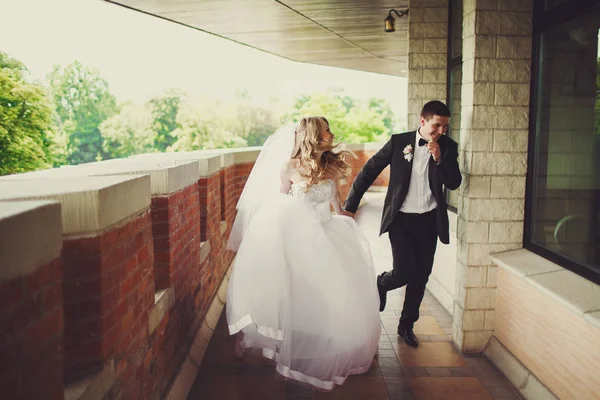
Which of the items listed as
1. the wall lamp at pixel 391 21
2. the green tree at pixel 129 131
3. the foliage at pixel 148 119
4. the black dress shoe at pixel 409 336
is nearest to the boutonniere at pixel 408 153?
the black dress shoe at pixel 409 336

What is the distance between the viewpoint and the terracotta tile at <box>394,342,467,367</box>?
386cm

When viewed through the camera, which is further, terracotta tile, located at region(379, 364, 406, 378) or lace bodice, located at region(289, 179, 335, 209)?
lace bodice, located at region(289, 179, 335, 209)

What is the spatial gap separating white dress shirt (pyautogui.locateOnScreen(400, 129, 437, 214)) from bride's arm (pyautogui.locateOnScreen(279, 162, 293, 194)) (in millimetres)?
953

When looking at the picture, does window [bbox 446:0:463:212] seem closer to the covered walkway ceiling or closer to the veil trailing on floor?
the covered walkway ceiling

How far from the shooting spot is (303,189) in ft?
13.1

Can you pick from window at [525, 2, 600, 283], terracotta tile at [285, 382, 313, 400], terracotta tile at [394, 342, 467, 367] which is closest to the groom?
terracotta tile at [394, 342, 467, 367]

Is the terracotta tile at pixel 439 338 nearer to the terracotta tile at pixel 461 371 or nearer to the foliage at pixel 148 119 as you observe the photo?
the terracotta tile at pixel 461 371

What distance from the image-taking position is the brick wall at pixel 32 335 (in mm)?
1179

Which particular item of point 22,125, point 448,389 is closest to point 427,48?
point 448,389

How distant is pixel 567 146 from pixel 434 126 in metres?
0.93

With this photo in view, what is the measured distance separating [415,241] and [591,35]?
1925 millimetres

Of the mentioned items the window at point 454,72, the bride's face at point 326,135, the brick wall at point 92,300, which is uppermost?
the window at point 454,72

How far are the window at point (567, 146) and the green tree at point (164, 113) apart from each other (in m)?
80.1

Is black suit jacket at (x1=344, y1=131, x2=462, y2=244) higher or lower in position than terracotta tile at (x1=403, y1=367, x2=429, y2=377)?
higher
